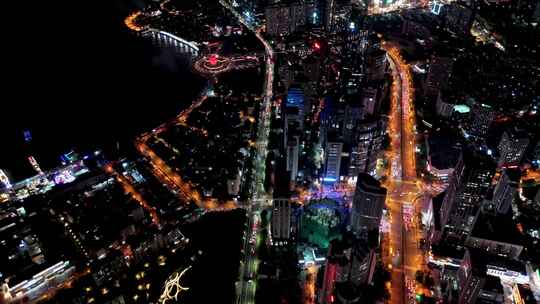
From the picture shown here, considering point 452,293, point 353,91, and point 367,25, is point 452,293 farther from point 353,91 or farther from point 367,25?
point 367,25

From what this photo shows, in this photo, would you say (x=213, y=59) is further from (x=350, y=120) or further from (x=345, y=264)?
(x=345, y=264)

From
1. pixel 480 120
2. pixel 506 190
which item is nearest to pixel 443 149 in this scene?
pixel 480 120

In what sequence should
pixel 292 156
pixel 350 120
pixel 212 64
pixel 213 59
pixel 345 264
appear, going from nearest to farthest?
pixel 345 264
pixel 292 156
pixel 350 120
pixel 212 64
pixel 213 59

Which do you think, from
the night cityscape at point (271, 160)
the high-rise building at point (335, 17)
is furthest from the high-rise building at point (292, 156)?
the high-rise building at point (335, 17)

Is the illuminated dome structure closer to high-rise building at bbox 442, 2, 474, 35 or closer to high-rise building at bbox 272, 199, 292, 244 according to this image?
high-rise building at bbox 272, 199, 292, 244

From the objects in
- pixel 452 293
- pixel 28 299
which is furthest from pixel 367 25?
pixel 28 299

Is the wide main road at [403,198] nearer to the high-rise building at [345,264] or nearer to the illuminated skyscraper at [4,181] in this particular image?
the high-rise building at [345,264]
